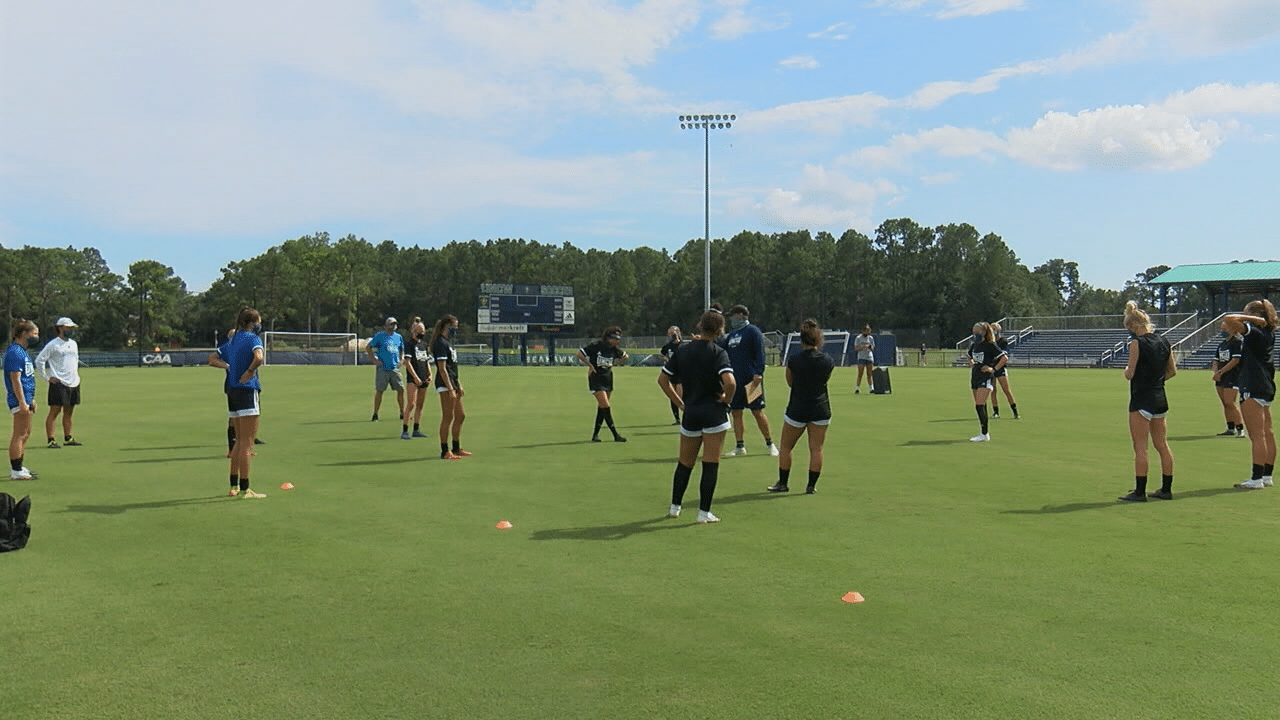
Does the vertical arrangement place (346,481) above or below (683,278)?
below

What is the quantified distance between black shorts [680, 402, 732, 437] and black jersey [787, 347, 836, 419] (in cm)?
148

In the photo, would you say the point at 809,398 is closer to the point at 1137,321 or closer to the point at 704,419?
the point at 704,419

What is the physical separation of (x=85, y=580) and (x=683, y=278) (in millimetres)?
112641

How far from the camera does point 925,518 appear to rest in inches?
319

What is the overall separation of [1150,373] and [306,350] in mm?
63902

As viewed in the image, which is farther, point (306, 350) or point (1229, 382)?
point (306, 350)

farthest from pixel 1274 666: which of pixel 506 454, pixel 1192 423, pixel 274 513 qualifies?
pixel 1192 423

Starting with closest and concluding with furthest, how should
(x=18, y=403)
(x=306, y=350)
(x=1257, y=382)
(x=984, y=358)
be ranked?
(x=1257, y=382) → (x=18, y=403) → (x=984, y=358) → (x=306, y=350)

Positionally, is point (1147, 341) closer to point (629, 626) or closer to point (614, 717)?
point (629, 626)

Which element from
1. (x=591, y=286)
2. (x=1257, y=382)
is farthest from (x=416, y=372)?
(x=591, y=286)

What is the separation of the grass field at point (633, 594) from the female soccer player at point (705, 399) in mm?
509

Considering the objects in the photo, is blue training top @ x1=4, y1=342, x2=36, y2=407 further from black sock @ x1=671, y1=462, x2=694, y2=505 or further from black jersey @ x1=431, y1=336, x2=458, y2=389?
black sock @ x1=671, y1=462, x2=694, y2=505

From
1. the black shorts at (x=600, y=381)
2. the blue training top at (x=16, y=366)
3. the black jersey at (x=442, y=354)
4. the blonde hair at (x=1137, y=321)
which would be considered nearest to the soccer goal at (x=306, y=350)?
the blue training top at (x=16, y=366)

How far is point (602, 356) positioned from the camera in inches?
557
